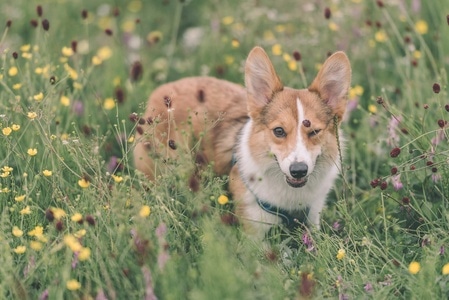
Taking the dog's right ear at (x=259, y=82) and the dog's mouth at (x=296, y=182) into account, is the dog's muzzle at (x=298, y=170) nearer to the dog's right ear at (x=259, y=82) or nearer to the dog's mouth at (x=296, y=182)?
the dog's mouth at (x=296, y=182)

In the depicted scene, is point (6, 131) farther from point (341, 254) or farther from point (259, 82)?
point (341, 254)

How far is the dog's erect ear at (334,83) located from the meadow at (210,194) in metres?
0.31

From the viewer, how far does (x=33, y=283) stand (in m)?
3.30

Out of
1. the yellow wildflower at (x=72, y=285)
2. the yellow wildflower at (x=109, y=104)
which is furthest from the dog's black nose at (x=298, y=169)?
the yellow wildflower at (x=109, y=104)

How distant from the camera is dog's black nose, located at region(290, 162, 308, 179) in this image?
3.90 meters

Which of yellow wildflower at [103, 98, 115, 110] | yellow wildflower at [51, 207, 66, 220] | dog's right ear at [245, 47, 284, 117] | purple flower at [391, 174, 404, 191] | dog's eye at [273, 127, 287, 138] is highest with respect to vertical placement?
dog's right ear at [245, 47, 284, 117]

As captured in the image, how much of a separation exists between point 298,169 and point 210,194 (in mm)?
474

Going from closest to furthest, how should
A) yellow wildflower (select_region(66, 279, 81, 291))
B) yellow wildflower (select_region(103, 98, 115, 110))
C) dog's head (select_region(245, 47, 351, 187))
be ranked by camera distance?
1. yellow wildflower (select_region(66, 279, 81, 291))
2. dog's head (select_region(245, 47, 351, 187))
3. yellow wildflower (select_region(103, 98, 115, 110))

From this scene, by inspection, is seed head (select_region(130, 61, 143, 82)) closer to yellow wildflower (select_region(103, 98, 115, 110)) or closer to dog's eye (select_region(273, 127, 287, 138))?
yellow wildflower (select_region(103, 98, 115, 110))

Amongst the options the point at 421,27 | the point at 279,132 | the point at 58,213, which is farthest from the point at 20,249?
the point at 421,27

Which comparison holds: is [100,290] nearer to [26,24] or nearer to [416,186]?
[416,186]

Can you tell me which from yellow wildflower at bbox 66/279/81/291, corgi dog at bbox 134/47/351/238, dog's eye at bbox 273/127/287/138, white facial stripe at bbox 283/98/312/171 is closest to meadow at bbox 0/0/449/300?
yellow wildflower at bbox 66/279/81/291

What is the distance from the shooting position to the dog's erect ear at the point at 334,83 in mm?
4277

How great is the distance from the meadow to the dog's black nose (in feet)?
0.80
